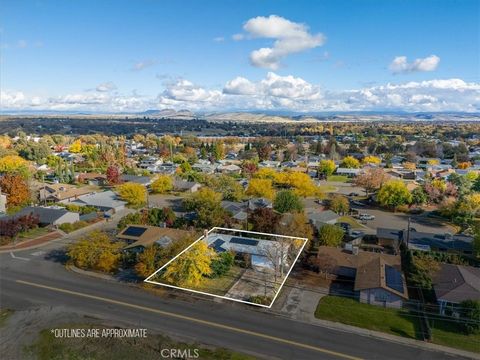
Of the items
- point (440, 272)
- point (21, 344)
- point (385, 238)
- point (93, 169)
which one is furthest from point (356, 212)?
point (93, 169)

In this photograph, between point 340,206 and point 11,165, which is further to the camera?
point 11,165

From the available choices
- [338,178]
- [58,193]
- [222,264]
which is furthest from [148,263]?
[338,178]

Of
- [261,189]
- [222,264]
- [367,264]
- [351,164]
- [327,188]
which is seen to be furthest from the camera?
[351,164]

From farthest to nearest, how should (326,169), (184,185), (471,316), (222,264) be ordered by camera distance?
(326,169)
(184,185)
(222,264)
(471,316)

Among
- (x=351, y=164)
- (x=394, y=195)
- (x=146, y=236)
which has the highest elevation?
(x=351, y=164)

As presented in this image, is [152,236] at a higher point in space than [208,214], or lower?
lower

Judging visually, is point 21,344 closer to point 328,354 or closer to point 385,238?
point 328,354

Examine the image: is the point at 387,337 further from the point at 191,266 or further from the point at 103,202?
the point at 103,202
